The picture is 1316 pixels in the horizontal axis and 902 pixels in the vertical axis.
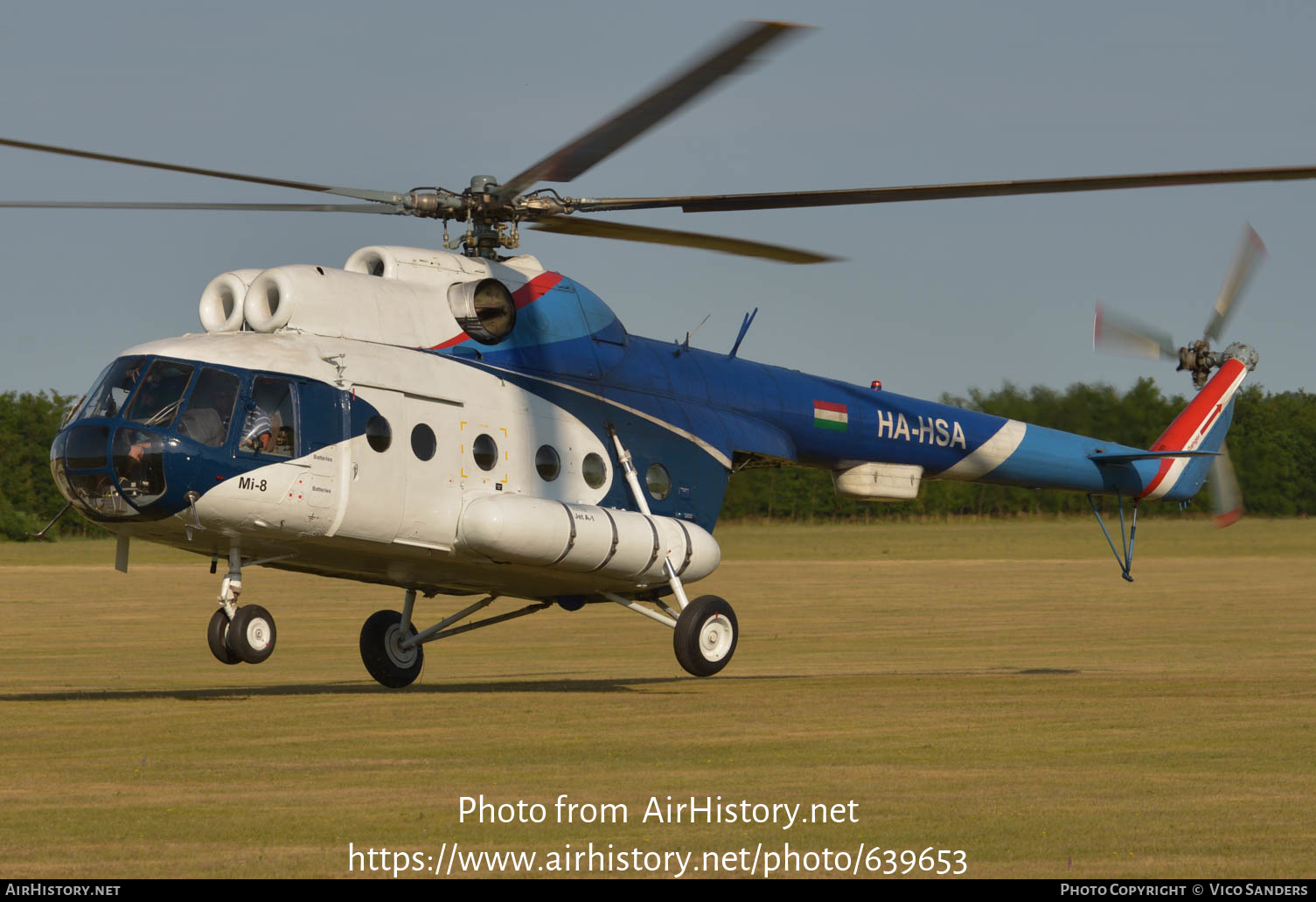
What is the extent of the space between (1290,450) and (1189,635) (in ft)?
120

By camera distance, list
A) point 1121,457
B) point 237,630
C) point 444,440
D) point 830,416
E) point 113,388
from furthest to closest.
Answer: point 1121,457 → point 830,416 → point 444,440 → point 237,630 → point 113,388

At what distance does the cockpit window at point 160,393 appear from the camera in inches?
639

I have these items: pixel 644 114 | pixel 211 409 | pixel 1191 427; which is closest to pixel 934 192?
pixel 644 114

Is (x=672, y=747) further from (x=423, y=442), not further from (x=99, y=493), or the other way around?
(x=99, y=493)

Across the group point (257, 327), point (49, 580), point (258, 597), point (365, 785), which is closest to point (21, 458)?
point (49, 580)

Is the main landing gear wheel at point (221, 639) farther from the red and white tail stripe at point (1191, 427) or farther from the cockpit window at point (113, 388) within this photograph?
the red and white tail stripe at point (1191, 427)

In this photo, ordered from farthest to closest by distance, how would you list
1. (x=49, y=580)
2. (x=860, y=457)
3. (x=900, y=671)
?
(x=49, y=580) → (x=900, y=671) → (x=860, y=457)

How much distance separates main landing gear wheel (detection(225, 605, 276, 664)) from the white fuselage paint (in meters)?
0.78

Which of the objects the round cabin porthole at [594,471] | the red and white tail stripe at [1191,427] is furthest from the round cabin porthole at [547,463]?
the red and white tail stripe at [1191,427]

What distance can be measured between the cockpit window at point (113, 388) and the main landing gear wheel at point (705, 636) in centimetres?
676

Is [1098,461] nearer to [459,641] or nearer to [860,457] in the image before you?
[860,457]

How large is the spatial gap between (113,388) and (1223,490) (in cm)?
1833

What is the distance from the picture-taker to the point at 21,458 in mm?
85125

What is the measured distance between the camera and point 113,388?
54.3 ft
